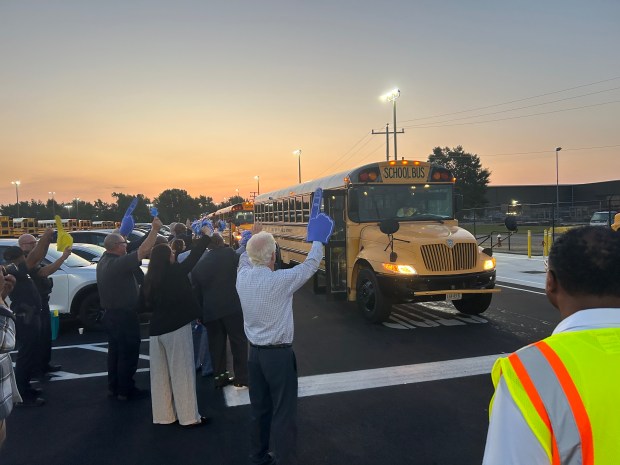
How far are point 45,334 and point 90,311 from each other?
232 cm

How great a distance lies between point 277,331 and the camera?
10.4ft

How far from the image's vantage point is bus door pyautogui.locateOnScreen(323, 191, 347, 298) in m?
8.51

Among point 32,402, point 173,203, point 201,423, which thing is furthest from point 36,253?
point 173,203

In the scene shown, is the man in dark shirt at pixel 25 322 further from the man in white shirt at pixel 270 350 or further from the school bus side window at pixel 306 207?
the school bus side window at pixel 306 207

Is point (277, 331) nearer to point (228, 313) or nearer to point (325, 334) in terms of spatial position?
point (228, 313)

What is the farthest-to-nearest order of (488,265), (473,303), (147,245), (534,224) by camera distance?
(534,224) < (473,303) < (488,265) < (147,245)

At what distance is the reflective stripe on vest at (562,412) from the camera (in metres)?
1.02

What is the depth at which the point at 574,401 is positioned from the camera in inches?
40.0

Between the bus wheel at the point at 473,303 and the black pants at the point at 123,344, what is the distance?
5.53 m

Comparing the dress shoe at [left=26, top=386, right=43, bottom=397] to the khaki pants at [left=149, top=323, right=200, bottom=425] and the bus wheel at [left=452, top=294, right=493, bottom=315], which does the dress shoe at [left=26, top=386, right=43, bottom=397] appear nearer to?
the khaki pants at [left=149, top=323, right=200, bottom=425]

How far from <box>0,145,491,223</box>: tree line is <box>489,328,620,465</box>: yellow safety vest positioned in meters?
68.5

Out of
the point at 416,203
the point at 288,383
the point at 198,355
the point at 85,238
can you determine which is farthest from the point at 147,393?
the point at 85,238

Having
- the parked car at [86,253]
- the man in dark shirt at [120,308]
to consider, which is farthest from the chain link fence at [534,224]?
the parked car at [86,253]

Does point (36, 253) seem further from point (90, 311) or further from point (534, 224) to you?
point (534, 224)
